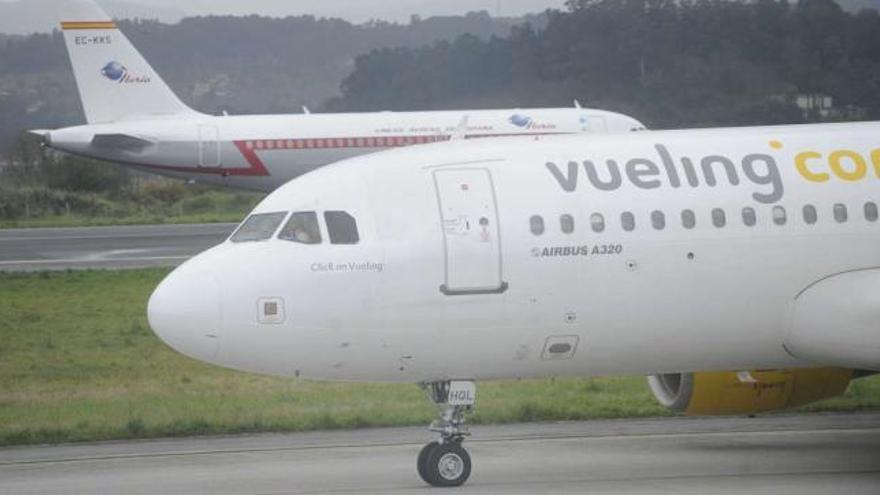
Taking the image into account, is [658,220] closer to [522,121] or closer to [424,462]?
[424,462]

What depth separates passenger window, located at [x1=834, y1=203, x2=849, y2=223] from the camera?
629 inches

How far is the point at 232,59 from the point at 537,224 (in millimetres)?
109212

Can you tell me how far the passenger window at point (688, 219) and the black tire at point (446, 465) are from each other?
2.63 meters

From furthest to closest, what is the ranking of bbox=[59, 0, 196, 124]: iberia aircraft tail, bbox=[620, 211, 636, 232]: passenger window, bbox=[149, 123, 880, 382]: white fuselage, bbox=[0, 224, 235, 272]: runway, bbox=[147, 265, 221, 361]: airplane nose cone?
bbox=[59, 0, 196, 124]: iberia aircraft tail < bbox=[0, 224, 235, 272]: runway < bbox=[620, 211, 636, 232]: passenger window < bbox=[149, 123, 880, 382]: white fuselage < bbox=[147, 265, 221, 361]: airplane nose cone

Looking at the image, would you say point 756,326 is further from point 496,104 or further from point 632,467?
point 496,104

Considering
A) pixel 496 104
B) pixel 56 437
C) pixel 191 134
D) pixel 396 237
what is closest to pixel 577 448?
pixel 396 237

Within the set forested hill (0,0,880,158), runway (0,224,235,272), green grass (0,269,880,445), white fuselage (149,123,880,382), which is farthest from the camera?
forested hill (0,0,880,158)

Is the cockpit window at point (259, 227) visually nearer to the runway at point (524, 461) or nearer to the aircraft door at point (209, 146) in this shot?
the runway at point (524, 461)

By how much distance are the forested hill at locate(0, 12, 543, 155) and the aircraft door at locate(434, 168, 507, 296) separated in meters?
79.9

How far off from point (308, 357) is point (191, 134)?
140 feet

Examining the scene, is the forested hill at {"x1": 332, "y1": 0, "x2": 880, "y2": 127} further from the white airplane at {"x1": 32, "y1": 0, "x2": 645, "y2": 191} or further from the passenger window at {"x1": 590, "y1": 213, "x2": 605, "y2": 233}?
the passenger window at {"x1": 590, "y1": 213, "x2": 605, "y2": 233}

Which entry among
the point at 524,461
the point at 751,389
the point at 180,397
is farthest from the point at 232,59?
the point at 751,389

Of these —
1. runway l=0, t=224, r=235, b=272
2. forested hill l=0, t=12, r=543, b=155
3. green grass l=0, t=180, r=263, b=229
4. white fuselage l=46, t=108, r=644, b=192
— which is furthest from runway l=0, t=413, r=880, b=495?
forested hill l=0, t=12, r=543, b=155

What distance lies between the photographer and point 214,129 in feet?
186
